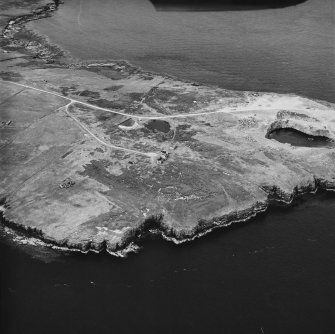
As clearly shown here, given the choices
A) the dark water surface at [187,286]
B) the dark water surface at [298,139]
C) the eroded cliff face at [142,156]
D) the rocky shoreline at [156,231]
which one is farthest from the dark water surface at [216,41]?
the dark water surface at [187,286]

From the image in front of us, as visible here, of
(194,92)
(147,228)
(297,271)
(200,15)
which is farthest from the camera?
(200,15)

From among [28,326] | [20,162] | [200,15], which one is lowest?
[28,326]

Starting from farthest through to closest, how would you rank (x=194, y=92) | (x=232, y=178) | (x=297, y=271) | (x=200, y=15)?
1. (x=200, y=15)
2. (x=194, y=92)
3. (x=232, y=178)
4. (x=297, y=271)

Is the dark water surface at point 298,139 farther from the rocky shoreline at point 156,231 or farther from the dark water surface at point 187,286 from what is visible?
the dark water surface at point 187,286

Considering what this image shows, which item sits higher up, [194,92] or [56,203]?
[194,92]

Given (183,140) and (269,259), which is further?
(183,140)

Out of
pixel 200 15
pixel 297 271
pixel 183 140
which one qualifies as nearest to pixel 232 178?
pixel 183 140

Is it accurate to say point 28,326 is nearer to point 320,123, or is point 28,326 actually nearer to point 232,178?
point 232,178

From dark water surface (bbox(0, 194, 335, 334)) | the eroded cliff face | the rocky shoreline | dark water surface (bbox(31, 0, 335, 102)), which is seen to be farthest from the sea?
dark water surface (bbox(31, 0, 335, 102))
